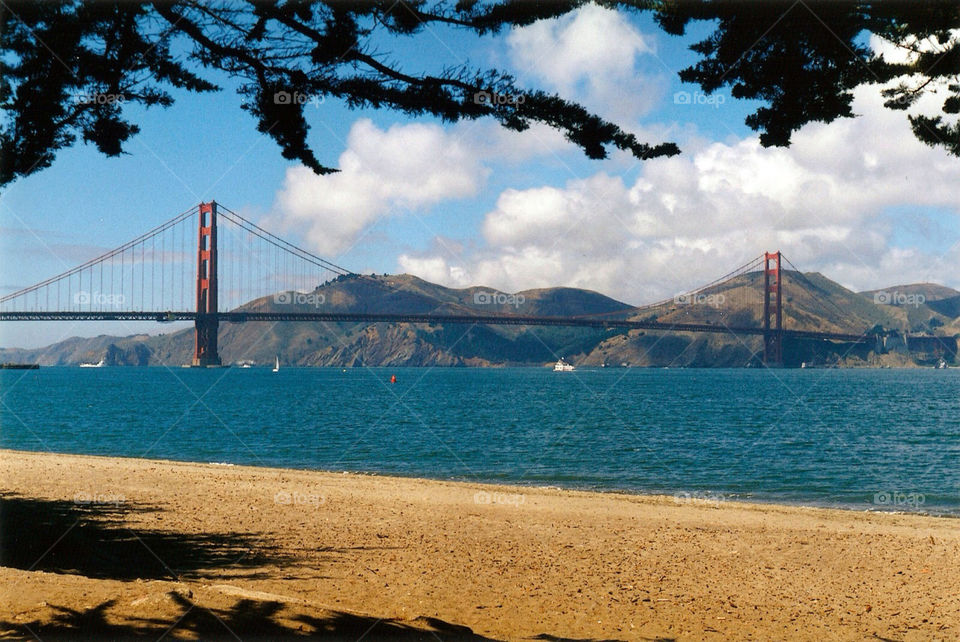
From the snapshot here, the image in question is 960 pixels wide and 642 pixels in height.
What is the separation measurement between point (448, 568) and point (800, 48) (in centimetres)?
676

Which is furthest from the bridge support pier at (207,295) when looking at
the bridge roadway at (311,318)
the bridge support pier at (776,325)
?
the bridge support pier at (776,325)

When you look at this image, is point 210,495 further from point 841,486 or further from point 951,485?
point 951,485

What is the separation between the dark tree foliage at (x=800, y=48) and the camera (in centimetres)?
555

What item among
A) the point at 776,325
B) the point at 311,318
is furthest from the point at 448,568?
the point at 776,325

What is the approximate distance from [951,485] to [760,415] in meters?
31.1

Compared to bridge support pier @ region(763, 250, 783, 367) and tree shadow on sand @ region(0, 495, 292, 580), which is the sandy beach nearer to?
tree shadow on sand @ region(0, 495, 292, 580)

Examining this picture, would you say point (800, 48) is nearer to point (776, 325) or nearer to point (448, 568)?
point (448, 568)

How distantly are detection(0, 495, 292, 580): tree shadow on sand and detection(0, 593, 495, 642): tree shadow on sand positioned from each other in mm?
2312

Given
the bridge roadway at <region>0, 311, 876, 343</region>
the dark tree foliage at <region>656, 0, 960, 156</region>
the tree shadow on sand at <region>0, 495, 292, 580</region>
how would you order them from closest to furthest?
the dark tree foliage at <region>656, 0, 960, 156</region> → the tree shadow on sand at <region>0, 495, 292, 580</region> → the bridge roadway at <region>0, 311, 876, 343</region>

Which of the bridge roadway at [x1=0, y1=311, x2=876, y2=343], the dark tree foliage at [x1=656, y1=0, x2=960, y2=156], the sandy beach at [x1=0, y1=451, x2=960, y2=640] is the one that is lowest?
the sandy beach at [x1=0, y1=451, x2=960, y2=640]

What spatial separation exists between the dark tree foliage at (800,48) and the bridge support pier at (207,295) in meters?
99.1

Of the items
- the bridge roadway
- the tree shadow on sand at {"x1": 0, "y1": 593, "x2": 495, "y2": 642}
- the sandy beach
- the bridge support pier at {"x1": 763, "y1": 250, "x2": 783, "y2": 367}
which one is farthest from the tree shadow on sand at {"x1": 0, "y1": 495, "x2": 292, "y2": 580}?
the bridge support pier at {"x1": 763, "y1": 250, "x2": 783, "y2": 367}

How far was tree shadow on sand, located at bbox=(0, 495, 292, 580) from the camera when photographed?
870 cm

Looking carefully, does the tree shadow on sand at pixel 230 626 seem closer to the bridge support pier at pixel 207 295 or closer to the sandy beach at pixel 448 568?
the sandy beach at pixel 448 568
